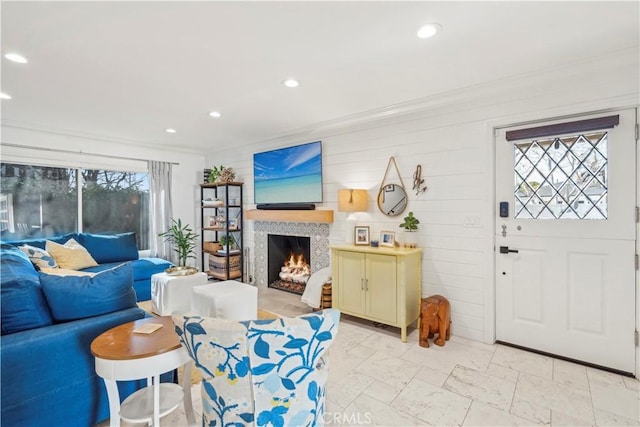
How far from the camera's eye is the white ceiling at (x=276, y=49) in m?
1.71

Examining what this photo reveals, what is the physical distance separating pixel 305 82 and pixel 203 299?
6.43 ft

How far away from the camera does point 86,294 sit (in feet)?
5.78

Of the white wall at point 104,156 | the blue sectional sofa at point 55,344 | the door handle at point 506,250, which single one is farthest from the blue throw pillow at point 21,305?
the door handle at point 506,250

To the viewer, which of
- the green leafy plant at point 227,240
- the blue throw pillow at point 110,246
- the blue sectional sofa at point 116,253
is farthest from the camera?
the green leafy plant at point 227,240

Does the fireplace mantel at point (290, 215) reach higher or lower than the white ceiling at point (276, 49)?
lower

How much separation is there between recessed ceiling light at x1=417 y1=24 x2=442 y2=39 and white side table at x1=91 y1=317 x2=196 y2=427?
2.24 m

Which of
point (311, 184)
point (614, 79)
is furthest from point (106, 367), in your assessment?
point (614, 79)

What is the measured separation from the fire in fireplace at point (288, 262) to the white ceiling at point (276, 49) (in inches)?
85.5

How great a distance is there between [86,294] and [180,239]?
319cm

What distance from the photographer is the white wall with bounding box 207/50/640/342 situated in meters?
2.37

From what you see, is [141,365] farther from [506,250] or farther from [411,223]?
[506,250]

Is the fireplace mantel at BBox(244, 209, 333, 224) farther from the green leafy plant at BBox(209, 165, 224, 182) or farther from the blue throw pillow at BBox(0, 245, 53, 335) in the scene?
the blue throw pillow at BBox(0, 245, 53, 335)

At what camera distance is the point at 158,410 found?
1492 mm

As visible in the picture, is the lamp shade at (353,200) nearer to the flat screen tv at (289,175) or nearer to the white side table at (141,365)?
the flat screen tv at (289,175)
